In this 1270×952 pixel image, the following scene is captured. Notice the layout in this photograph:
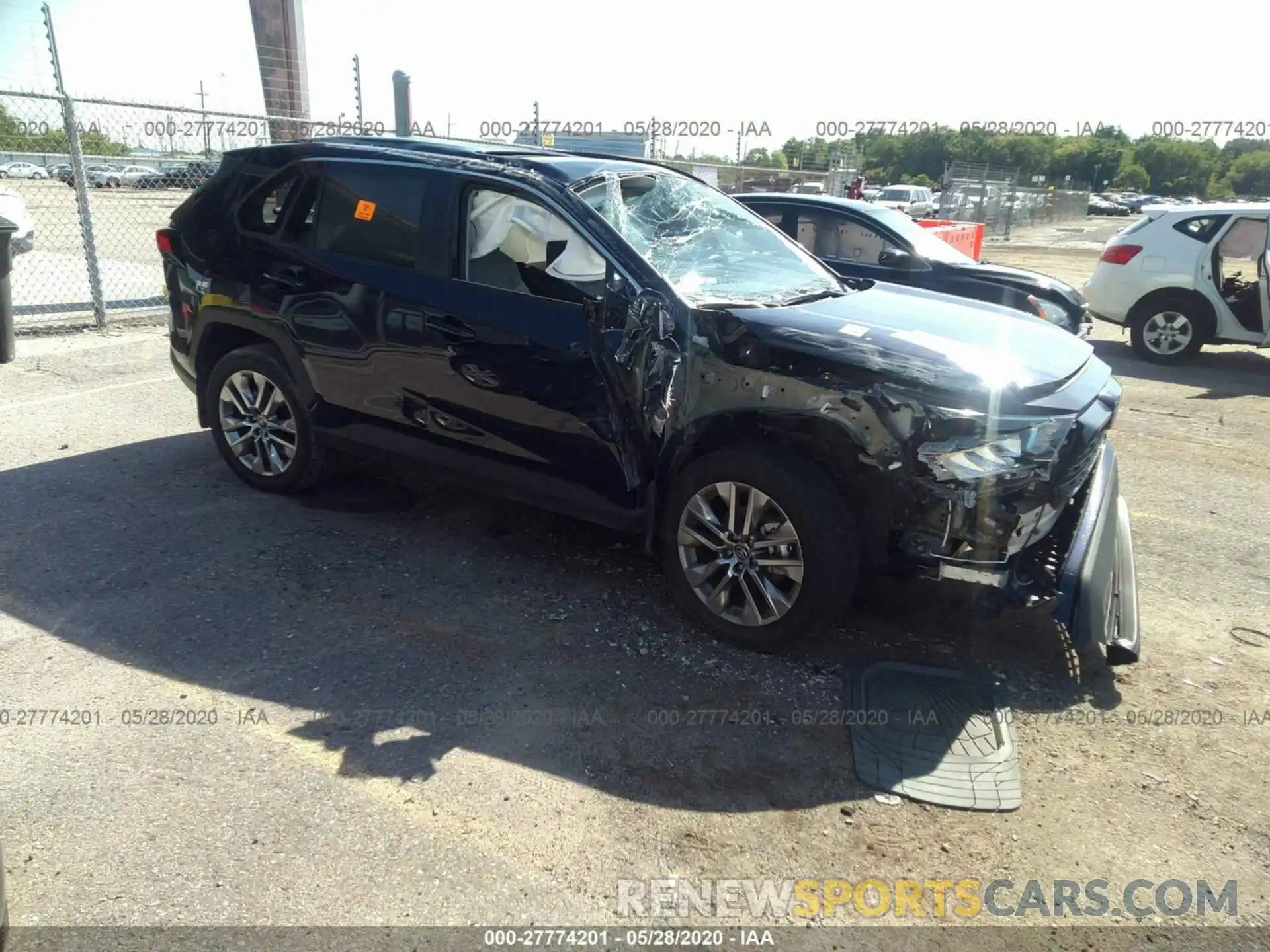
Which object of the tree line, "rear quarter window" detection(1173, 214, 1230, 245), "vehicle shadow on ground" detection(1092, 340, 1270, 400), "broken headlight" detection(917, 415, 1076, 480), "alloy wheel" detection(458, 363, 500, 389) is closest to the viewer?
"broken headlight" detection(917, 415, 1076, 480)

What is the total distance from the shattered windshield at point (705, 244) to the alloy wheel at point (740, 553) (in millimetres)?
830

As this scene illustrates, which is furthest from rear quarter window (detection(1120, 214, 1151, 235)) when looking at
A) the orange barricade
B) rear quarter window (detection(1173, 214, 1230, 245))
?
the orange barricade

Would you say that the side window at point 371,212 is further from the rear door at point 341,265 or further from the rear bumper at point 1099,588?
the rear bumper at point 1099,588

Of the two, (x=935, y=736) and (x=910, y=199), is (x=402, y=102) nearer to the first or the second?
(x=935, y=736)

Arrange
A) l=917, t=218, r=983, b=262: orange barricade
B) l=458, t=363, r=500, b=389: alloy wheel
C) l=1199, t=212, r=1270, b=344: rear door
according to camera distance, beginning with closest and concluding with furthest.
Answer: l=458, t=363, r=500, b=389: alloy wheel < l=1199, t=212, r=1270, b=344: rear door < l=917, t=218, r=983, b=262: orange barricade

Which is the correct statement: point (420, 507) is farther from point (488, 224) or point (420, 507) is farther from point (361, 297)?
point (488, 224)

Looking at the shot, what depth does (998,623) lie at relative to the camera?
13.5ft

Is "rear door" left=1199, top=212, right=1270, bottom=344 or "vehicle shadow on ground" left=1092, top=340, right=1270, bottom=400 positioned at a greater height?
"rear door" left=1199, top=212, right=1270, bottom=344

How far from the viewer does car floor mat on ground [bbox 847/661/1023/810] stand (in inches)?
119

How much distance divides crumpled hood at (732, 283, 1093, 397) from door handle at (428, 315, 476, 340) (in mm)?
1234

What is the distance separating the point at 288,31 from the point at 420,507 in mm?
10797

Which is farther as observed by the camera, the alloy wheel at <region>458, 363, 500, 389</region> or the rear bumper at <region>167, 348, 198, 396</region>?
the rear bumper at <region>167, 348, 198, 396</region>

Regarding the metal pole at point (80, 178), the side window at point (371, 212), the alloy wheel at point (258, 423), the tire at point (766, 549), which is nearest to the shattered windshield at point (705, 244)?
the tire at point (766, 549)

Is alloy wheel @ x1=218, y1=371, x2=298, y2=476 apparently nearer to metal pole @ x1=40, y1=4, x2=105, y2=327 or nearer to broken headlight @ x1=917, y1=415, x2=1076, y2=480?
broken headlight @ x1=917, y1=415, x2=1076, y2=480
